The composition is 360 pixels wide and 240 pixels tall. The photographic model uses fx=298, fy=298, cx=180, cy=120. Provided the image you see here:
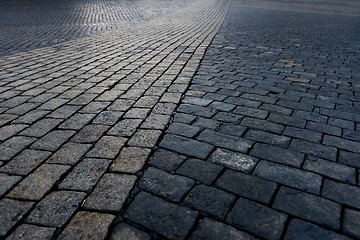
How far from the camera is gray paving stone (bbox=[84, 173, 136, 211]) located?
2.04 m

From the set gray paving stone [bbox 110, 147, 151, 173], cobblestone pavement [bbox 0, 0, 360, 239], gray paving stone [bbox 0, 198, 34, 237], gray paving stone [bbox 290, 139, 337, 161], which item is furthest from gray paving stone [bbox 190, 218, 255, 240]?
gray paving stone [bbox 290, 139, 337, 161]

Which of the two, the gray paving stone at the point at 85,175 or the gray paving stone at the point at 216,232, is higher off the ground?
the gray paving stone at the point at 85,175

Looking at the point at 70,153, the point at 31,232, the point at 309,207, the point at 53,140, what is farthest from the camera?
the point at 53,140

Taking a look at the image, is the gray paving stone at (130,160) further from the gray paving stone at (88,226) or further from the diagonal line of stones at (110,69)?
the gray paving stone at (88,226)

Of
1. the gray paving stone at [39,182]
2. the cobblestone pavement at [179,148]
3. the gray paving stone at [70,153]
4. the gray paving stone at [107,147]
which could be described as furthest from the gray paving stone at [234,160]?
the gray paving stone at [39,182]

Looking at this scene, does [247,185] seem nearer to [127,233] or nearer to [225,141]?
[225,141]

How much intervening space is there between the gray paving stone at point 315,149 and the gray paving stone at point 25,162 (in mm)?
2256

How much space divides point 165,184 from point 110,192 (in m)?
0.41

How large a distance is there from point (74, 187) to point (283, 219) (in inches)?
58.8

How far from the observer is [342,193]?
2223mm

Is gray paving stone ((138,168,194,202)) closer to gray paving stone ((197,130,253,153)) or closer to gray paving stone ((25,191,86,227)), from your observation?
gray paving stone ((25,191,86,227))

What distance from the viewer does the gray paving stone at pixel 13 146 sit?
8.50 ft

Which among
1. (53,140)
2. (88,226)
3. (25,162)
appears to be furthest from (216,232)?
(53,140)

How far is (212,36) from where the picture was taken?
8.24 meters
